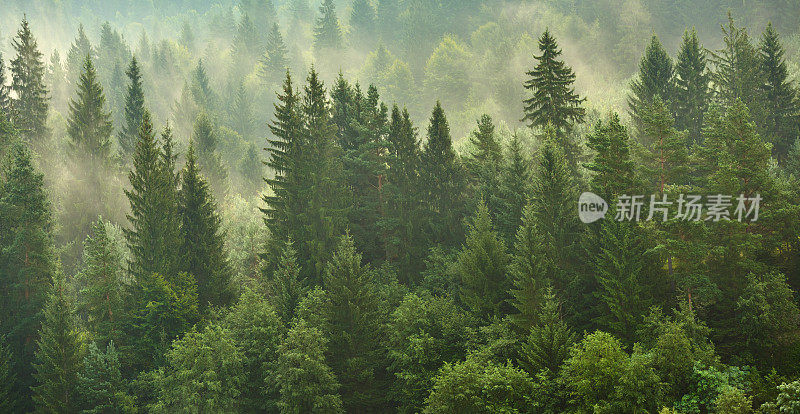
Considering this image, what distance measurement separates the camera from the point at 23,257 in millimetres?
51500

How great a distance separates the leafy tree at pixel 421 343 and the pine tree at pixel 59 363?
25.3 meters

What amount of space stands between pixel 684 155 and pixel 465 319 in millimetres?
19303

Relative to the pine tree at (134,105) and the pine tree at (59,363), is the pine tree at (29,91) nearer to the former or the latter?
the pine tree at (134,105)

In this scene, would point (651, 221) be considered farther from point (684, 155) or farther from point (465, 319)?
point (465, 319)

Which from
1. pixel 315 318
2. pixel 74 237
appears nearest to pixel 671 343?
pixel 315 318

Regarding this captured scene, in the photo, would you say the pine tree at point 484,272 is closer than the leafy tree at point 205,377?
No

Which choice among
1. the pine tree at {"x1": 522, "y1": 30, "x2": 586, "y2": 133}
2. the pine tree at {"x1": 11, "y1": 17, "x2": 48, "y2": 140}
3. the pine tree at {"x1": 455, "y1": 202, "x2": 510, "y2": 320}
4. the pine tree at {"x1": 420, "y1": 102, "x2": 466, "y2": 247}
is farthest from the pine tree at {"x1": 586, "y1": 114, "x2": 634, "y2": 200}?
the pine tree at {"x1": 11, "y1": 17, "x2": 48, "y2": 140}

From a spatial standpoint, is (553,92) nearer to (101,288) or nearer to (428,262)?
(428,262)

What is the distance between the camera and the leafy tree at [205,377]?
36469 mm

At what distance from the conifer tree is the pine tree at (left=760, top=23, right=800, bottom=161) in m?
44.1

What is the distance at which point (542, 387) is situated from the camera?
3216 cm

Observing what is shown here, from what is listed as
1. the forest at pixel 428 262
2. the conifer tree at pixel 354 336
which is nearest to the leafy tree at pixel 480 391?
the forest at pixel 428 262

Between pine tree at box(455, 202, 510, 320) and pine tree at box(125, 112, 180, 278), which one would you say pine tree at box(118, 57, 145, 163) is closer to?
pine tree at box(125, 112, 180, 278)

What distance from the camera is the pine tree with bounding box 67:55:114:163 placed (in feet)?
247
